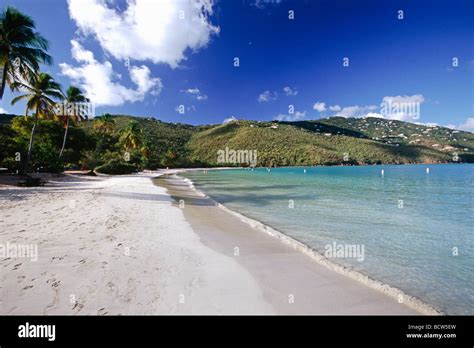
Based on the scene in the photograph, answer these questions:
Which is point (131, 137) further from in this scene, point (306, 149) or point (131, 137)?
point (306, 149)

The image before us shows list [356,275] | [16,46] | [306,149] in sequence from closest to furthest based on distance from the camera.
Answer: [356,275], [16,46], [306,149]

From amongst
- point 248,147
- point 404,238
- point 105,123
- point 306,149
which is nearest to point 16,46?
point 404,238

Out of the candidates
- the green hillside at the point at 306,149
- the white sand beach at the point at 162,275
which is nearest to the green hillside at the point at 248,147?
the green hillside at the point at 306,149

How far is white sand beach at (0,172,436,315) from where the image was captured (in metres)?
3.60

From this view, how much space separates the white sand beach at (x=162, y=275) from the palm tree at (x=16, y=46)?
18.7m

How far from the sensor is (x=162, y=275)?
4.59 metres

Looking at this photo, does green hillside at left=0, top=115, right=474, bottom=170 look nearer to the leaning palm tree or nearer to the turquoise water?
the leaning palm tree

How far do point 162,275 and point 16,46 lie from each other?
2576 centimetres

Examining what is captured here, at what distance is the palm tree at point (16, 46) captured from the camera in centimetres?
1884

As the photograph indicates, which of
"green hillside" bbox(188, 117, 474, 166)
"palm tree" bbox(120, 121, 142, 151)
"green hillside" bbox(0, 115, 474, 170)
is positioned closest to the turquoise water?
"green hillside" bbox(0, 115, 474, 170)

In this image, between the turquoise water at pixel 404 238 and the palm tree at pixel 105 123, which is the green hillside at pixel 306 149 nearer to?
the palm tree at pixel 105 123

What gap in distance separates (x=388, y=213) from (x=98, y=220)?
12.8 meters

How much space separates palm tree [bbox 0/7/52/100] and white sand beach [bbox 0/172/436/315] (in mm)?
18656
